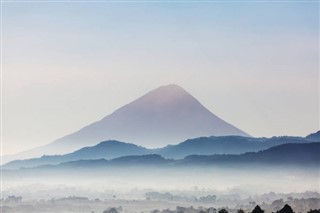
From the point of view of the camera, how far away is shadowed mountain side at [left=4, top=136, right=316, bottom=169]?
42.9 feet

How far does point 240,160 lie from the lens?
13445 mm

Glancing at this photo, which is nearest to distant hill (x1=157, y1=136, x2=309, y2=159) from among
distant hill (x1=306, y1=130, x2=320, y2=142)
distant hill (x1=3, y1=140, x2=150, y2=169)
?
distant hill (x1=306, y1=130, x2=320, y2=142)

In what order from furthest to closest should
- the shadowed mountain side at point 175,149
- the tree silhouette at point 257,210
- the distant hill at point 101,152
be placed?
the distant hill at point 101,152, the shadowed mountain side at point 175,149, the tree silhouette at point 257,210

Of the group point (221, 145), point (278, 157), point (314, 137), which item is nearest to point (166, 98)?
point (221, 145)

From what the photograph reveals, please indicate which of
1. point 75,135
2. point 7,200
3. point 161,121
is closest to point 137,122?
point 161,121

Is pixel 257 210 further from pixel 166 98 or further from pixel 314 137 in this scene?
pixel 166 98

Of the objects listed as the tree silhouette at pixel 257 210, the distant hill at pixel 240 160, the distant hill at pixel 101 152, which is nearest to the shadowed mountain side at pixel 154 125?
the distant hill at pixel 101 152

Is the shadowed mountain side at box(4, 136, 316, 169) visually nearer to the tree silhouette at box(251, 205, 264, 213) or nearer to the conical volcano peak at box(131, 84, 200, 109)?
the conical volcano peak at box(131, 84, 200, 109)

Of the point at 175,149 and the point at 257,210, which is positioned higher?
the point at 175,149

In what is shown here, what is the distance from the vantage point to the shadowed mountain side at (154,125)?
13078 mm

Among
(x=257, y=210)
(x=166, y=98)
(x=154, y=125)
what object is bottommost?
(x=257, y=210)

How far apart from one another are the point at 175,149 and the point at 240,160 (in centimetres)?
103

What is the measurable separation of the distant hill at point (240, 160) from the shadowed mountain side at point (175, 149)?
84mm

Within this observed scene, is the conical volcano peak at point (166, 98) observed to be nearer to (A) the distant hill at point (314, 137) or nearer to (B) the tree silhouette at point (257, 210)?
(A) the distant hill at point (314, 137)
